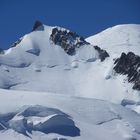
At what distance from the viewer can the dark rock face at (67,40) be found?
99062 mm

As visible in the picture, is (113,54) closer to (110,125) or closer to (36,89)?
(36,89)

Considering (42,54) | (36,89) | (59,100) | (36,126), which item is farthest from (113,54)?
(36,126)

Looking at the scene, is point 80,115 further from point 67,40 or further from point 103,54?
point 67,40

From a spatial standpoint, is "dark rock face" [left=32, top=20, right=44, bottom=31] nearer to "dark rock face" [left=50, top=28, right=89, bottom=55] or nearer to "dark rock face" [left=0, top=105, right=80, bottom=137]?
"dark rock face" [left=50, top=28, right=89, bottom=55]

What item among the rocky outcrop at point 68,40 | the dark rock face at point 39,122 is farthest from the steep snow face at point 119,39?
the dark rock face at point 39,122

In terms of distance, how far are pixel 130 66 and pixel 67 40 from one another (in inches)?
562

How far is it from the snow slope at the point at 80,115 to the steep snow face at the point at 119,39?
25.1m

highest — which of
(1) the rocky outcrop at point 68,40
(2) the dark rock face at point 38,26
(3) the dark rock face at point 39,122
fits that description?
(2) the dark rock face at point 38,26

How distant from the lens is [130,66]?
299ft

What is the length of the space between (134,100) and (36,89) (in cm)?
1337

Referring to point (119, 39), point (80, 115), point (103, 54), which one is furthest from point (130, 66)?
point (80, 115)

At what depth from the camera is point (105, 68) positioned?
9262 cm

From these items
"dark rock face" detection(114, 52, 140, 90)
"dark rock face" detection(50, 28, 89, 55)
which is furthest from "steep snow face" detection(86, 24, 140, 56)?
"dark rock face" detection(50, 28, 89, 55)

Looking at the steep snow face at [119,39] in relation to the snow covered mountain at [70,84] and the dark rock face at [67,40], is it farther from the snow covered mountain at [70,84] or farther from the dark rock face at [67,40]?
the dark rock face at [67,40]
